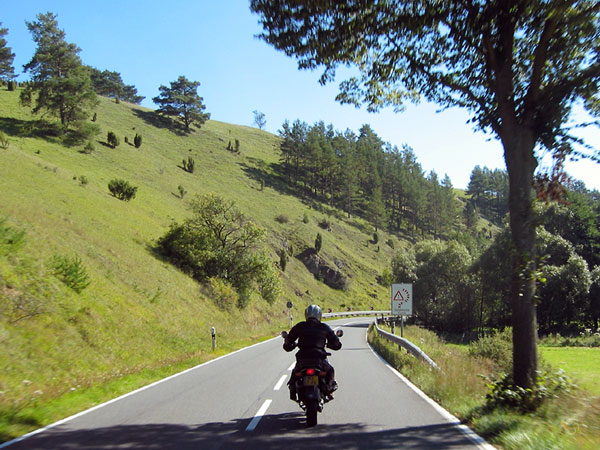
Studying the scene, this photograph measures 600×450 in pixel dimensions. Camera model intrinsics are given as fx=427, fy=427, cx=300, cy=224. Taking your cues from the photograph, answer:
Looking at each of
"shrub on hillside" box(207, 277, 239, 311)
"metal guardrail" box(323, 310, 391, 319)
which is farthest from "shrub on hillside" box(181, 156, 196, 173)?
"shrub on hillside" box(207, 277, 239, 311)

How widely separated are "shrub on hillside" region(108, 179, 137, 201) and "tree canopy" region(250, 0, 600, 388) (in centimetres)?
3855

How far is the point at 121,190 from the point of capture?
42.7m

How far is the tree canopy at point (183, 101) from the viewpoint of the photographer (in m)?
107

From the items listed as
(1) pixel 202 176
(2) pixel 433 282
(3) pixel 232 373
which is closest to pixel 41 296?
(3) pixel 232 373

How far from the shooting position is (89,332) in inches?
576

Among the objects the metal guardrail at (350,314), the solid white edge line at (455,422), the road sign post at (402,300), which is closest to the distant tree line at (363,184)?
the metal guardrail at (350,314)

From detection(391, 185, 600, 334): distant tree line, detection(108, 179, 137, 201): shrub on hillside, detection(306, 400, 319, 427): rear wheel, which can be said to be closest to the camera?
detection(306, 400, 319, 427): rear wheel

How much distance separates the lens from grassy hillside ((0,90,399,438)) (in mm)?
11766

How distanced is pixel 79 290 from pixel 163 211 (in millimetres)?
30484

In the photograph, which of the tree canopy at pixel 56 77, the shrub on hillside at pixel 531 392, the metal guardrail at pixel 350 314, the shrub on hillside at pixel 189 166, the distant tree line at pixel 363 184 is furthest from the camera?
the distant tree line at pixel 363 184

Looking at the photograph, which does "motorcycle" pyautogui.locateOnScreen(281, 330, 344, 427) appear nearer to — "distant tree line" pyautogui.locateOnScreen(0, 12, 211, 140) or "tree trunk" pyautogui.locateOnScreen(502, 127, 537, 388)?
"tree trunk" pyautogui.locateOnScreen(502, 127, 537, 388)

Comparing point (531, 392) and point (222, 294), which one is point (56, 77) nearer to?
point (222, 294)

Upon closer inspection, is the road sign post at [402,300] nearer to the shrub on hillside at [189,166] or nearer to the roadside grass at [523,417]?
the roadside grass at [523,417]

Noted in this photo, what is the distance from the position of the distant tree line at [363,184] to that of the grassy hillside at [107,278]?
17991mm
